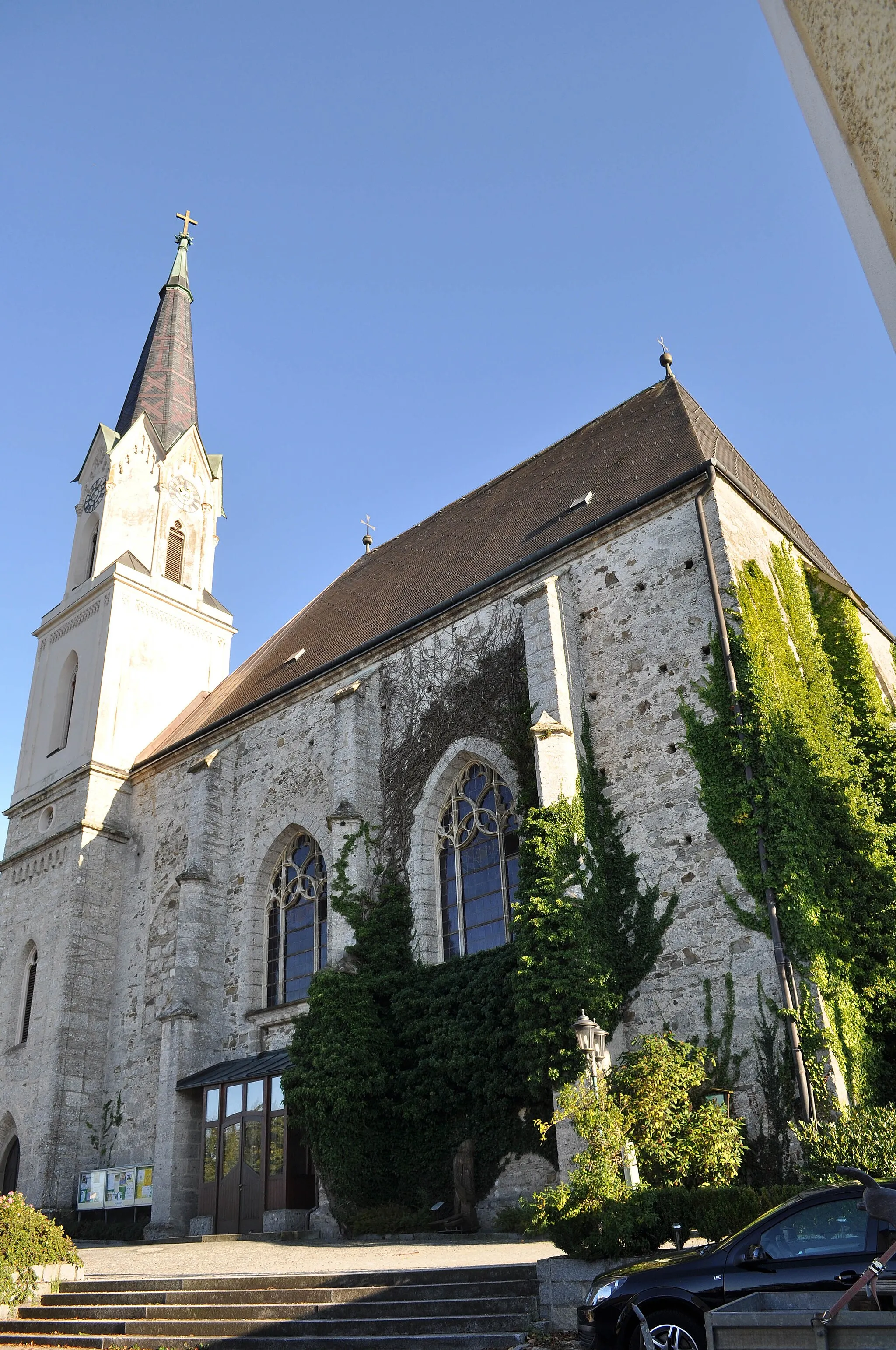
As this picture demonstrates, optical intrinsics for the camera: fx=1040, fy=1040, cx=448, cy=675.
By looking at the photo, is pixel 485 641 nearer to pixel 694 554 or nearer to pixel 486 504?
pixel 694 554

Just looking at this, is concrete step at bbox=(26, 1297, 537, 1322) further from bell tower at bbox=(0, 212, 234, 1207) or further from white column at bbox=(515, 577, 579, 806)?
bell tower at bbox=(0, 212, 234, 1207)

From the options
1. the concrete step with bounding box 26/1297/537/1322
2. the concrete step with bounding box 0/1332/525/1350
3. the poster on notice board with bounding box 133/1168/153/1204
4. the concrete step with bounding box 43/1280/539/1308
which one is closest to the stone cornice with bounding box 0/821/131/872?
the poster on notice board with bounding box 133/1168/153/1204

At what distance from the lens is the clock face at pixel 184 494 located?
29.4m

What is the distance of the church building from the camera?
1440 cm

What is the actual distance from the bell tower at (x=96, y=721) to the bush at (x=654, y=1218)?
1488cm

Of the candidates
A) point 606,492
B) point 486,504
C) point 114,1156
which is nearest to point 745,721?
point 606,492

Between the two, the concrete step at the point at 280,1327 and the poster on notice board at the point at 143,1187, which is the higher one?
the poster on notice board at the point at 143,1187

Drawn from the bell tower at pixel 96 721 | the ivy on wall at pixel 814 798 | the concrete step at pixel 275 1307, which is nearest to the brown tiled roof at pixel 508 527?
the bell tower at pixel 96 721

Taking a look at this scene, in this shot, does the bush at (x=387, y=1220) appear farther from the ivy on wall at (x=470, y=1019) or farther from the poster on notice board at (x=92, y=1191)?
the poster on notice board at (x=92, y=1191)

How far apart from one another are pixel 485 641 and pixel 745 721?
509cm

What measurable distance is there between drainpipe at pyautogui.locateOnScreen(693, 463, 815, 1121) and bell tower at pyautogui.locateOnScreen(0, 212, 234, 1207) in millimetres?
15091

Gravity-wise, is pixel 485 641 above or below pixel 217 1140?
above

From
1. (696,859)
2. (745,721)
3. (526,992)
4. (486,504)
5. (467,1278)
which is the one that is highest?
(486,504)

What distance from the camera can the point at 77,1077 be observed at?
20.9 meters
